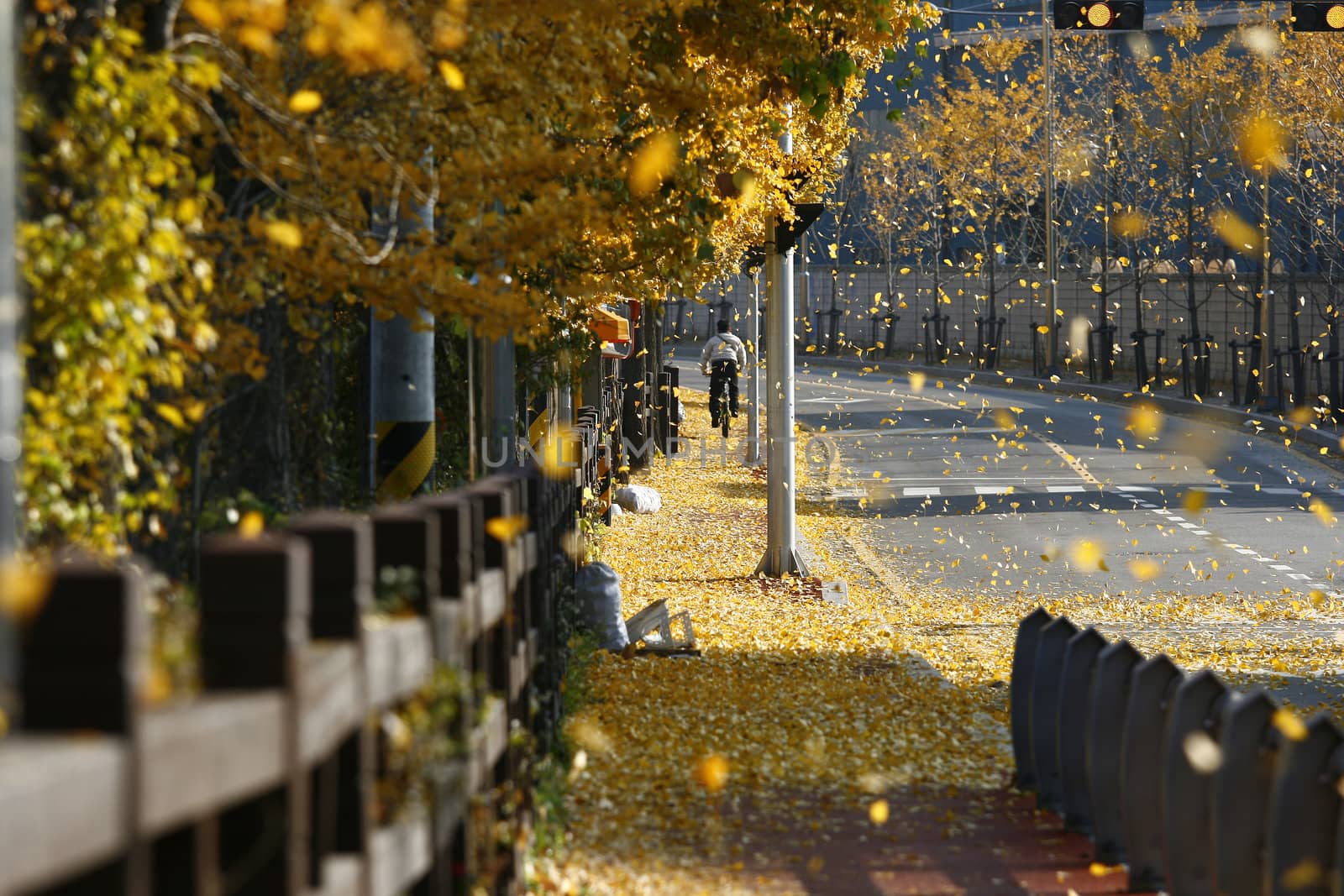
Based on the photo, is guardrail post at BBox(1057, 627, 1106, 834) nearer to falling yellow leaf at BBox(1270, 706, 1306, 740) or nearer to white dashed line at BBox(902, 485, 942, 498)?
falling yellow leaf at BBox(1270, 706, 1306, 740)

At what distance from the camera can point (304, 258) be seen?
6805 millimetres

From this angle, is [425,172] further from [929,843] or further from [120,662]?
[120,662]

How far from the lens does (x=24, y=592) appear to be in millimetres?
2406

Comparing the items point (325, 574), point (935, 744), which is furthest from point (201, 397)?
point (325, 574)

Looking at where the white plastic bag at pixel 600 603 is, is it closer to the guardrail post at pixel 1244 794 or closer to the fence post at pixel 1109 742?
the fence post at pixel 1109 742

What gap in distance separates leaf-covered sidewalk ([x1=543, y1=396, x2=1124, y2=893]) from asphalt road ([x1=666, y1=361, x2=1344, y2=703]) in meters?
2.63

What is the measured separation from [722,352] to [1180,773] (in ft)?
81.5

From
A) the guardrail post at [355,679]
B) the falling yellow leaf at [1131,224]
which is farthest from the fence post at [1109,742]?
the falling yellow leaf at [1131,224]

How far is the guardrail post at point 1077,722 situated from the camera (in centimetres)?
655

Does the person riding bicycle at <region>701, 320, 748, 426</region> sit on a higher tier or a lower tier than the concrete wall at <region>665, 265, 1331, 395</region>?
lower

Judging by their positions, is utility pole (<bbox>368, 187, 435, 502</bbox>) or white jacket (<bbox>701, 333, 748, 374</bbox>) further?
white jacket (<bbox>701, 333, 748, 374</bbox>)

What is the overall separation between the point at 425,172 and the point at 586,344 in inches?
283

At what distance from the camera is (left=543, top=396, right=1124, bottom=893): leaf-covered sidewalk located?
6227mm

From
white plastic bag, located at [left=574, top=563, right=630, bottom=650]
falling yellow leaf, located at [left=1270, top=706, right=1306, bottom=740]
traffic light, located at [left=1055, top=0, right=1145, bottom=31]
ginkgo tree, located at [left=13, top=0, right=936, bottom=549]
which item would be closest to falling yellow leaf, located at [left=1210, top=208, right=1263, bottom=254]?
traffic light, located at [left=1055, top=0, right=1145, bottom=31]
